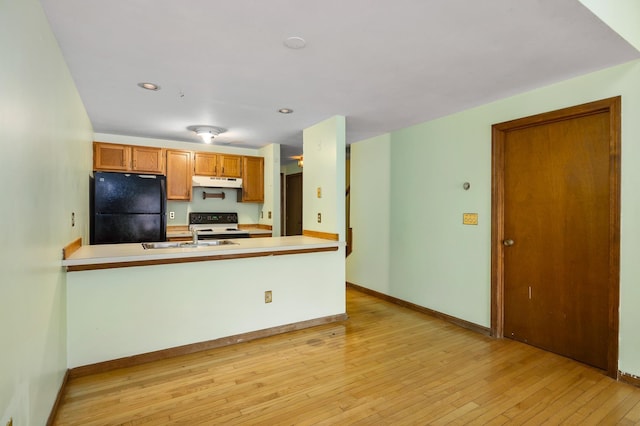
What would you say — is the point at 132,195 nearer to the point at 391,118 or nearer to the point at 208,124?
the point at 208,124

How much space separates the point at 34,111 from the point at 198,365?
201cm

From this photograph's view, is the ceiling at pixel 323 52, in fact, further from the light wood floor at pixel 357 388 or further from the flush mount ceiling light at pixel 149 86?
the light wood floor at pixel 357 388

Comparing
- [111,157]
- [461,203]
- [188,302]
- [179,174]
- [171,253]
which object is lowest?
[188,302]

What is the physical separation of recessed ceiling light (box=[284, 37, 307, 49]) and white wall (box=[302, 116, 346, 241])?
1.59m

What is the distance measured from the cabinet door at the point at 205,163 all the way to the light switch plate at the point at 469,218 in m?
3.63

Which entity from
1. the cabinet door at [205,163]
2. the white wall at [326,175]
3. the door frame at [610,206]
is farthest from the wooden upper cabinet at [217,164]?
the door frame at [610,206]

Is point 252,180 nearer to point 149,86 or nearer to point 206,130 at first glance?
point 206,130

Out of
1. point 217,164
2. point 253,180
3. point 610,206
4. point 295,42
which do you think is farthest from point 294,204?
point 610,206

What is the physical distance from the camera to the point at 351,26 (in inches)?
→ 74.5

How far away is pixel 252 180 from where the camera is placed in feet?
18.0

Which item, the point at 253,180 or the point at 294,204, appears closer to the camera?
the point at 253,180

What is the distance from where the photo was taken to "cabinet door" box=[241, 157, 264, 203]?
5438mm

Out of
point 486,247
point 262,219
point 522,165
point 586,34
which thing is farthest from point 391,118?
point 262,219

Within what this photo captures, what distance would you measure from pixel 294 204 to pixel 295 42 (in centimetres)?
517
